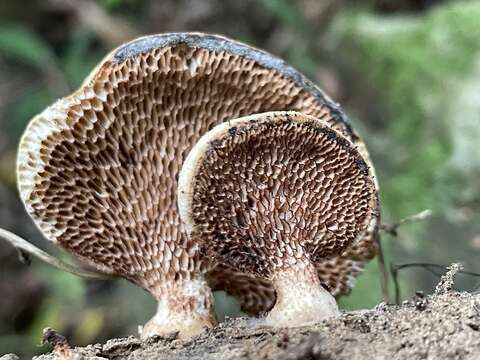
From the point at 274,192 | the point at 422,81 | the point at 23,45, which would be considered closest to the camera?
the point at 274,192

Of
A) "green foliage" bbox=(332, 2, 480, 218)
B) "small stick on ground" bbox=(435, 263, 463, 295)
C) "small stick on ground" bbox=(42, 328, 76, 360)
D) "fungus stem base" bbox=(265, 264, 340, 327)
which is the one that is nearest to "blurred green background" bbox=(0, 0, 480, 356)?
"green foliage" bbox=(332, 2, 480, 218)

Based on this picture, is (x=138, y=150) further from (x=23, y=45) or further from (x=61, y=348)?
(x=23, y=45)

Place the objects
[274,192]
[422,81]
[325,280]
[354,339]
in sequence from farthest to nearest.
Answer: [422,81], [325,280], [274,192], [354,339]

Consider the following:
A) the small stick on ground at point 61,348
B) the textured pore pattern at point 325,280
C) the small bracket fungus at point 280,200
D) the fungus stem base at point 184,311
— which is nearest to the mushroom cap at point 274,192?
the small bracket fungus at point 280,200

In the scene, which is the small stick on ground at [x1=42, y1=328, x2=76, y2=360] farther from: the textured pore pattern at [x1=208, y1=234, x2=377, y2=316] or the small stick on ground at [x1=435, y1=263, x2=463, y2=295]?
the small stick on ground at [x1=435, y1=263, x2=463, y2=295]

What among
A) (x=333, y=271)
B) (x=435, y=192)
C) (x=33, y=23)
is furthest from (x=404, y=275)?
(x=33, y=23)

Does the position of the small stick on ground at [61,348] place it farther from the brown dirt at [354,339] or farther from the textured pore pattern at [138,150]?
the textured pore pattern at [138,150]

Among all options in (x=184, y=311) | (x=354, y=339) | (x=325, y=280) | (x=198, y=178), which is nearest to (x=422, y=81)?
(x=325, y=280)
